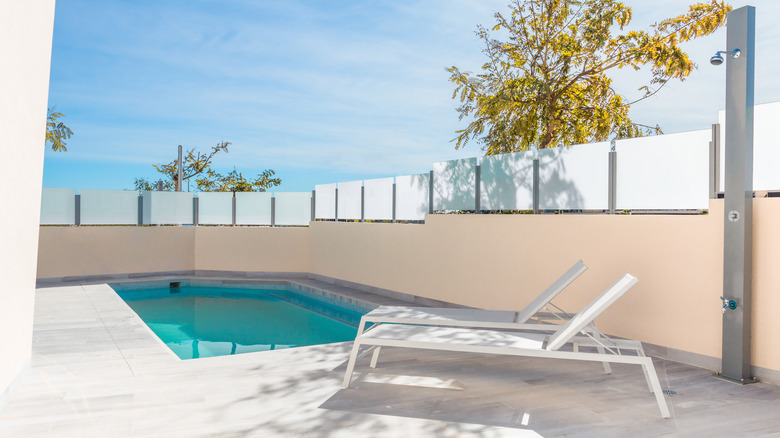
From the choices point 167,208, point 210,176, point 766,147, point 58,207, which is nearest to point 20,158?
point 766,147

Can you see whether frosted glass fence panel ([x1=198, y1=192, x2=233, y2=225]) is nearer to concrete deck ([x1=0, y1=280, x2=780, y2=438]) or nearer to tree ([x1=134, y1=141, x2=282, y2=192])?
concrete deck ([x1=0, y1=280, x2=780, y2=438])

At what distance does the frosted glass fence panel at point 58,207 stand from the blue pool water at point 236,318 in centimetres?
231

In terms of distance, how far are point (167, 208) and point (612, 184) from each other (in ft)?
37.4

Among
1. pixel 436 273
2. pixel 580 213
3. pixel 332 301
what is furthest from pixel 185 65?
pixel 580 213

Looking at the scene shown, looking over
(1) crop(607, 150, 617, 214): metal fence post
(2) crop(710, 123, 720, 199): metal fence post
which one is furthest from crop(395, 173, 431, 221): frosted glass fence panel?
(2) crop(710, 123, 720, 199): metal fence post

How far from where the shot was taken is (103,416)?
355 cm

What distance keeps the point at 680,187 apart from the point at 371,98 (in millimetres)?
25745

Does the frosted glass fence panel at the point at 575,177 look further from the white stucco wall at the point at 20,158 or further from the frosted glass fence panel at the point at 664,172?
the white stucco wall at the point at 20,158

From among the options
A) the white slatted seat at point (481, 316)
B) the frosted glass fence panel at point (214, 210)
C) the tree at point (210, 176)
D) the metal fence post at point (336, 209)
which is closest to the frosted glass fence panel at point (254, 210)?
the frosted glass fence panel at point (214, 210)

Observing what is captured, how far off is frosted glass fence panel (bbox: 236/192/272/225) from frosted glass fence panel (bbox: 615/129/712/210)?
9886 mm

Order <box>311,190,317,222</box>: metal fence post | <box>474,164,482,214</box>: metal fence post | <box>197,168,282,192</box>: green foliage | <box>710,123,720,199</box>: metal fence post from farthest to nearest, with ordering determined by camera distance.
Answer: <box>197,168,282,192</box>: green foliage
<box>311,190,317,222</box>: metal fence post
<box>474,164,482,214</box>: metal fence post
<box>710,123,720,199</box>: metal fence post

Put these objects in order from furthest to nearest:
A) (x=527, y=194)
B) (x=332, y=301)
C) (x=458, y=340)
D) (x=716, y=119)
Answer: (x=332, y=301), (x=527, y=194), (x=716, y=119), (x=458, y=340)

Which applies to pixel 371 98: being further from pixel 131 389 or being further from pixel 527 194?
pixel 131 389

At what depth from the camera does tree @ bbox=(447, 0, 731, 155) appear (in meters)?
11.0
